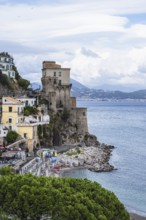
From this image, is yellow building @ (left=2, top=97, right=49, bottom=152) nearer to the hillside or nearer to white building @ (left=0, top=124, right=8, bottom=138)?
white building @ (left=0, top=124, right=8, bottom=138)

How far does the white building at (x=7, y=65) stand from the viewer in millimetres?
86875

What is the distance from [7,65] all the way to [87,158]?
69.2ft

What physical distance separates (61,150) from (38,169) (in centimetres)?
1763

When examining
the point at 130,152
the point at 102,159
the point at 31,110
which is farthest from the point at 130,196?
the point at 130,152

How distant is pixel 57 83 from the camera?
9281 cm

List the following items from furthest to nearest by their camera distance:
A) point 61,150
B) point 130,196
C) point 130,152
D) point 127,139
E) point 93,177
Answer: point 127,139
point 130,152
point 61,150
point 93,177
point 130,196

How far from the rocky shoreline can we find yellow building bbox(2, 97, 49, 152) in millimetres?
4503

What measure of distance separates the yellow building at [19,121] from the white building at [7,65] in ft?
31.5

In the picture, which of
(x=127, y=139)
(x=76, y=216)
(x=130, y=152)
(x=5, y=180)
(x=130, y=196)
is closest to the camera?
(x=76, y=216)

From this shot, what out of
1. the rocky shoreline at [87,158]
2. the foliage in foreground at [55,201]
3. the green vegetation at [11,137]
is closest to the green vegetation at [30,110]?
the green vegetation at [11,137]

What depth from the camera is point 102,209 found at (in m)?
33.4

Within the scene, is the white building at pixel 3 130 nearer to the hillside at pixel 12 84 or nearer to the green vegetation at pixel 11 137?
the green vegetation at pixel 11 137

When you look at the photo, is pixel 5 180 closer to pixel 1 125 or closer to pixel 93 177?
pixel 93 177

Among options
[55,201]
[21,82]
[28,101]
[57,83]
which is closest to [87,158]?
[28,101]
